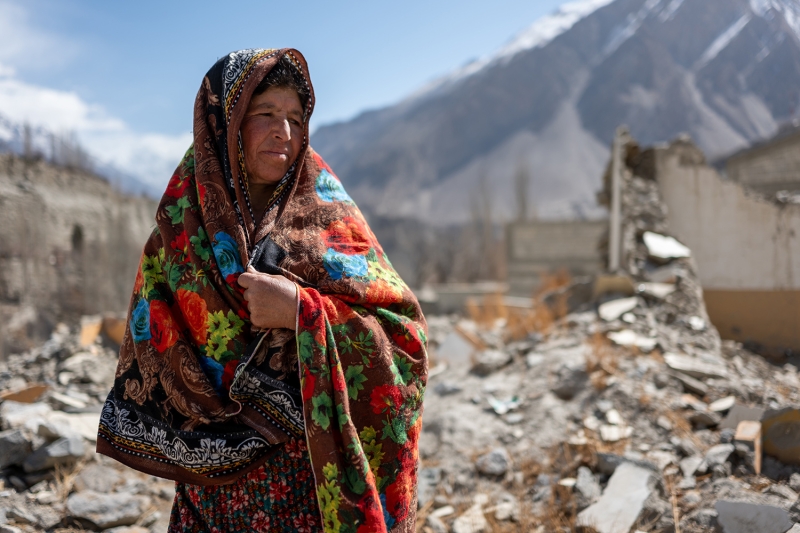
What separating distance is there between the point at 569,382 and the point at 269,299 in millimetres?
3424

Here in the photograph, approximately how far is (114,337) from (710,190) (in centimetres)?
637

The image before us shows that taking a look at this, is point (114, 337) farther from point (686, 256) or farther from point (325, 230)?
point (686, 256)

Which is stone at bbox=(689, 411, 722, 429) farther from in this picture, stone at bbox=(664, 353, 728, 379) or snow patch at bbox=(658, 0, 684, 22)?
snow patch at bbox=(658, 0, 684, 22)

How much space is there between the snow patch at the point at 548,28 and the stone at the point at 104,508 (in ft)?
284

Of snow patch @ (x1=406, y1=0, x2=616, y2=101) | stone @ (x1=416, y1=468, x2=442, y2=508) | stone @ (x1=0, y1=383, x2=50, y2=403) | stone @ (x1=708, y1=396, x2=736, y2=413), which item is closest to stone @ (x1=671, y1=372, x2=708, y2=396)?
stone @ (x1=708, y1=396, x2=736, y2=413)

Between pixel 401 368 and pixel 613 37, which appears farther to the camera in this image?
pixel 613 37

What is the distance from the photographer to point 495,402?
4320 mm

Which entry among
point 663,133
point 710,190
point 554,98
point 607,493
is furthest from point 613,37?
point 607,493

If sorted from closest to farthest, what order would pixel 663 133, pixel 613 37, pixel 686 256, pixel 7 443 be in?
pixel 7 443 → pixel 686 256 → pixel 663 133 → pixel 613 37

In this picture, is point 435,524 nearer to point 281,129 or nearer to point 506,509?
point 506,509

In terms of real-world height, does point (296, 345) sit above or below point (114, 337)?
above

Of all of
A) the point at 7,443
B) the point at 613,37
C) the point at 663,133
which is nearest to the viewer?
the point at 7,443

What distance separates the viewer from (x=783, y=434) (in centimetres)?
276

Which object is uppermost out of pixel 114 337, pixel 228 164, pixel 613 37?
pixel 613 37
